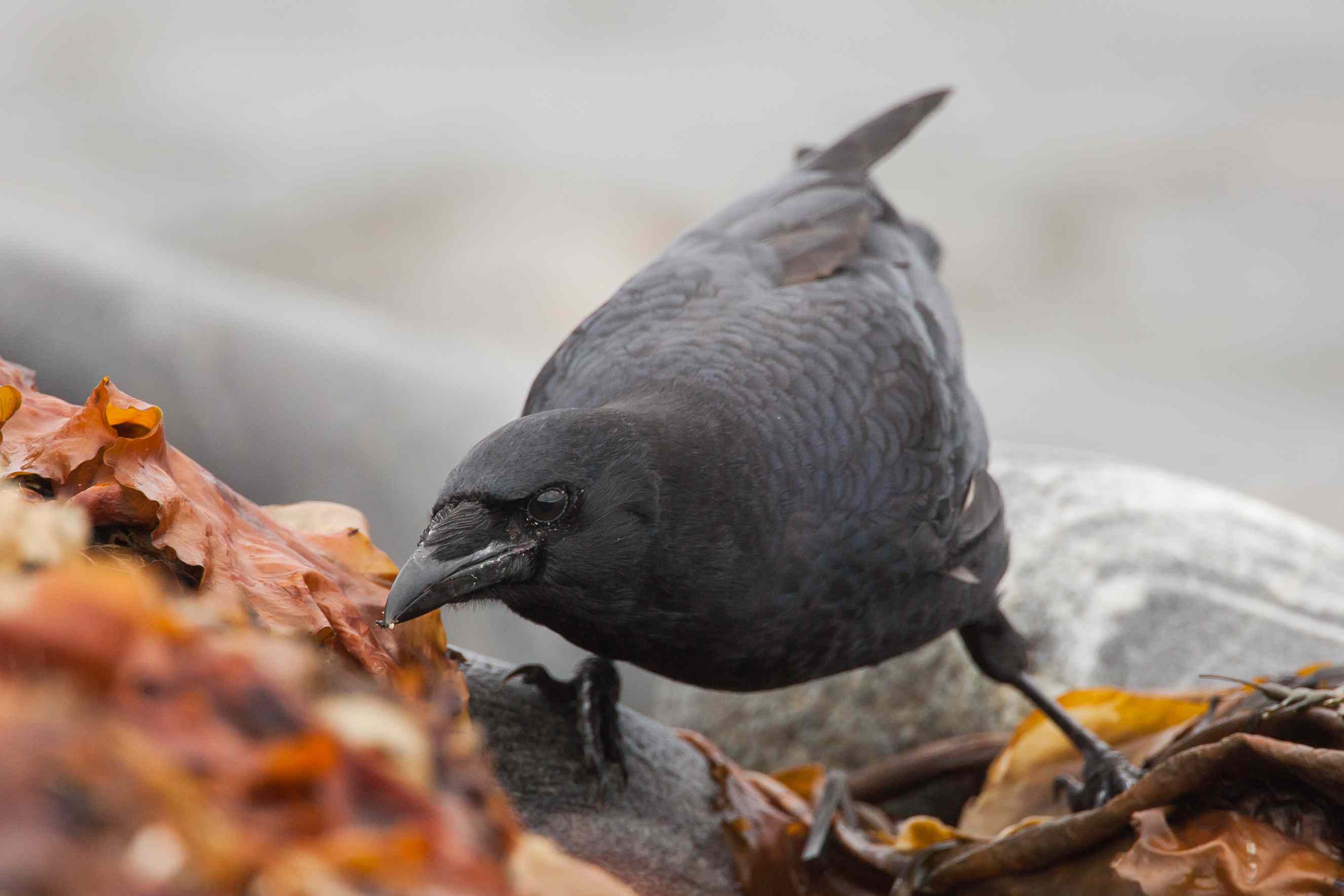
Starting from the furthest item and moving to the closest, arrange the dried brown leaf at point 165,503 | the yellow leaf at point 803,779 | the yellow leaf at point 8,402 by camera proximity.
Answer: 1. the yellow leaf at point 803,779
2. the yellow leaf at point 8,402
3. the dried brown leaf at point 165,503

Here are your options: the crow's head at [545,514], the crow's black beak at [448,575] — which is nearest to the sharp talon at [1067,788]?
the crow's head at [545,514]

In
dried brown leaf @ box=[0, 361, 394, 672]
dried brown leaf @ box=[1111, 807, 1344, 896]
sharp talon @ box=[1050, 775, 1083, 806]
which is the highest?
dried brown leaf @ box=[0, 361, 394, 672]

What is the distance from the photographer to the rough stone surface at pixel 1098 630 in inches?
181

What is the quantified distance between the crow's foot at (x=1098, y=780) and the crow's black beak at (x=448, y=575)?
5.41 feet

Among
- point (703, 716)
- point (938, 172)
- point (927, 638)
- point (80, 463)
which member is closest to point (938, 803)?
point (927, 638)

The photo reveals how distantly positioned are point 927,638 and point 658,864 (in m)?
1.02

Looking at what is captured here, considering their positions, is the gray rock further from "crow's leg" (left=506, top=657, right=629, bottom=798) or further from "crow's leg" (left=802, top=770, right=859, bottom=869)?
"crow's leg" (left=802, top=770, right=859, bottom=869)

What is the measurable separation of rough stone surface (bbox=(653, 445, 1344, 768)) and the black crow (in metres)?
0.76

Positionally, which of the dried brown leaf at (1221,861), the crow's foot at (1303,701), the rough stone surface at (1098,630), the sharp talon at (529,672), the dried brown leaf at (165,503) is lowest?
the rough stone surface at (1098,630)

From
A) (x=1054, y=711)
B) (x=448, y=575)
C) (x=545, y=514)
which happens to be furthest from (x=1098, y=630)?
(x=448, y=575)

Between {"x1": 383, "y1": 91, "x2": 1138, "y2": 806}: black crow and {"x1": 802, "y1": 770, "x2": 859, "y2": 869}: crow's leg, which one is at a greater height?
{"x1": 383, "y1": 91, "x2": 1138, "y2": 806}: black crow

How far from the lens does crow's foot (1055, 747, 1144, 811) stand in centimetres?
330

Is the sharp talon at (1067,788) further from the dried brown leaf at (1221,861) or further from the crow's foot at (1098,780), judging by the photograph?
the dried brown leaf at (1221,861)

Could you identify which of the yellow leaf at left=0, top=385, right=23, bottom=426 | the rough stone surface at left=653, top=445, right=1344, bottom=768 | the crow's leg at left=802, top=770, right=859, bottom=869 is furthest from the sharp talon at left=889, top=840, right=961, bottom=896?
the yellow leaf at left=0, top=385, right=23, bottom=426
